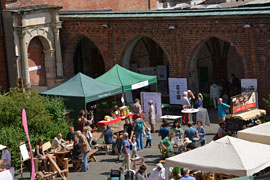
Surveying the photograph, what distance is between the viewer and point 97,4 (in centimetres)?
3350

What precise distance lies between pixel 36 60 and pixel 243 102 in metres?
10.2

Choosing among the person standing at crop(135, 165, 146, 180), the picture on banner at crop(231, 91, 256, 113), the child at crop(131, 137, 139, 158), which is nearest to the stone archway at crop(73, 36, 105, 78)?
the picture on banner at crop(231, 91, 256, 113)

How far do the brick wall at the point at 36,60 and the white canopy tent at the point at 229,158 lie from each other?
14555mm

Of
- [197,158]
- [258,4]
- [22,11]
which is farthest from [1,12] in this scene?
[197,158]

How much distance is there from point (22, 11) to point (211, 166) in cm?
1477

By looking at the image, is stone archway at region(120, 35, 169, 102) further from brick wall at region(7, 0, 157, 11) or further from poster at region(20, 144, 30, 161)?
poster at region(20, 144, 30, 161)

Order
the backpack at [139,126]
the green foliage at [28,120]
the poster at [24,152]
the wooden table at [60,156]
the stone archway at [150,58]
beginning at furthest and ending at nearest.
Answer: the stone archway at [150,58] < the backpack at [139,126] < the green foliage at [28,120] < the wooden table at [60,156] < the poster at [24,152]

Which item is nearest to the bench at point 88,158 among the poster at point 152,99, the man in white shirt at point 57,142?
the man in white shirt at point 57,142

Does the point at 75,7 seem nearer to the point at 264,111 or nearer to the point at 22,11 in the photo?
the point at 22,11

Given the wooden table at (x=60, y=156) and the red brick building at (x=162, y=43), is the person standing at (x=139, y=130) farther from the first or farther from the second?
the red brick building at (x=162, y=43)

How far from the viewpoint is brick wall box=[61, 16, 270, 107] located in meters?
23.8

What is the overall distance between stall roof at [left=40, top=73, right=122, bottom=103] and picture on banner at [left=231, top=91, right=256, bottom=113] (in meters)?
4.20

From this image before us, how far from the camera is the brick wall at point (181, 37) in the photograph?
23812 mm

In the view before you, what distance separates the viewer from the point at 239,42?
79.5 feet
